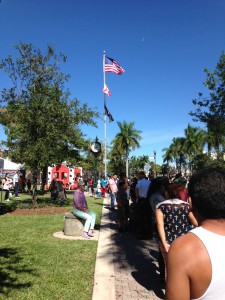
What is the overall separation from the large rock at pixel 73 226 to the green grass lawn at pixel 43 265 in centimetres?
51

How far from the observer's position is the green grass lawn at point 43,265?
5129 mm

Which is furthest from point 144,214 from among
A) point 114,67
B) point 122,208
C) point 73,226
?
point 114,67

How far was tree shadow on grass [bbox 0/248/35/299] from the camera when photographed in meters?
5.28

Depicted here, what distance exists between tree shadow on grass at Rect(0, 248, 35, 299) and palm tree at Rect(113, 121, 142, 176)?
55.7 m

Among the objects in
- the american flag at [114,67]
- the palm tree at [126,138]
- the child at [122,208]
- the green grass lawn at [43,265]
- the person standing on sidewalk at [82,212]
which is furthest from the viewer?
the palm tree at [126,138]

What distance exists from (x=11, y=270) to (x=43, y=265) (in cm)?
61

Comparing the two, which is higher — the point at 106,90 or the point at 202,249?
the point at 106,90

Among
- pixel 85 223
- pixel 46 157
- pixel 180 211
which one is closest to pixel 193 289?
pixel 180 211

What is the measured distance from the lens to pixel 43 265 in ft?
21.1

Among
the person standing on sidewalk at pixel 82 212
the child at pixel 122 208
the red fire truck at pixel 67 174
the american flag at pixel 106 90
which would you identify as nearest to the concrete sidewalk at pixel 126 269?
the person standing on sidewalk at pixel 82 212

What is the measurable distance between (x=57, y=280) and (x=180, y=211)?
7.98 feet

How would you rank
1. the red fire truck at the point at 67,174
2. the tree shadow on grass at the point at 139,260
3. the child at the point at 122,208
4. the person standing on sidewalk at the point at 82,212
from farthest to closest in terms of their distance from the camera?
the red fire truck at the point at 67,174, the child at the point at 122,208, the person standing on sidewalk at the point at 82,212, the tree shadow on grass at the point at 139,260

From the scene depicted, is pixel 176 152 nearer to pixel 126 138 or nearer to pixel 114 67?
pixel 126 138

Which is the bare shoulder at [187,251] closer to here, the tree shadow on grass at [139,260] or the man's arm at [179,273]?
the man's arm at [179,273]
